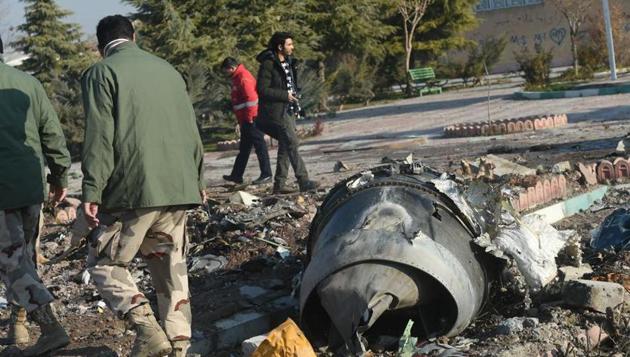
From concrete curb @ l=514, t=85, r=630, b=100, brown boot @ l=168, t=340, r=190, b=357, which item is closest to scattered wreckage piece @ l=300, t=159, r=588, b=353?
brown boot @ l=168, t=340, r=190, b=357

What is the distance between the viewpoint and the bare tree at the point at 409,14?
34719 mm

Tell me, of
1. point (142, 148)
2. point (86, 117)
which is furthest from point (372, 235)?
point (86, 117)

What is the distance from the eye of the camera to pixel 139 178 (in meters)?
4.66

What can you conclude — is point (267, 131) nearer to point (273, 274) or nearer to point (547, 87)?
point (273, 274)

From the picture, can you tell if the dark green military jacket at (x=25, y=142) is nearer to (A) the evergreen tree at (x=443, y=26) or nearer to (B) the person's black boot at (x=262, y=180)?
(B) the person's black boot at (x=262, y=180)

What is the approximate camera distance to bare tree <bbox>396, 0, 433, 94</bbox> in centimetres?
3472

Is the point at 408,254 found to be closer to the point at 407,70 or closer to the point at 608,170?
the point at 608,170

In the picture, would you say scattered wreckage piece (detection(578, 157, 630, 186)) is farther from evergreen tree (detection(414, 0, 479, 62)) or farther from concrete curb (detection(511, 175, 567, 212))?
evergreen tree (detection(414, 0, 479, 62))

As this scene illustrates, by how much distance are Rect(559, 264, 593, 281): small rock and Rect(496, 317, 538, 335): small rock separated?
597mm

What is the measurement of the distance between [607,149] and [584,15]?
25778 mm

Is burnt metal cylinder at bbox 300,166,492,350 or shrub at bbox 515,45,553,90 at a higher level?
burnt metal cylinder at bbox 300,166,492,350

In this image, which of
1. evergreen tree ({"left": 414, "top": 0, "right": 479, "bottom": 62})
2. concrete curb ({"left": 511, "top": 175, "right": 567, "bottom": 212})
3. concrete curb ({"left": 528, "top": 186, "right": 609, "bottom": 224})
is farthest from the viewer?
evergreen tree ({"left": 414, "top": 0, "right": 479, "bottom": 62})

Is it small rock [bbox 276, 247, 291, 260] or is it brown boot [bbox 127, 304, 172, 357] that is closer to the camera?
brown boot [bbox 127, 304, 172, 357]

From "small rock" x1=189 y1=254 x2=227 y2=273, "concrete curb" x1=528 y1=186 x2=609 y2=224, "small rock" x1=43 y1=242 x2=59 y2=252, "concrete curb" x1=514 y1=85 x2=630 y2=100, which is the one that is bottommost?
"concrete curb" x1=514 y1=85 x2=630 y2=100
